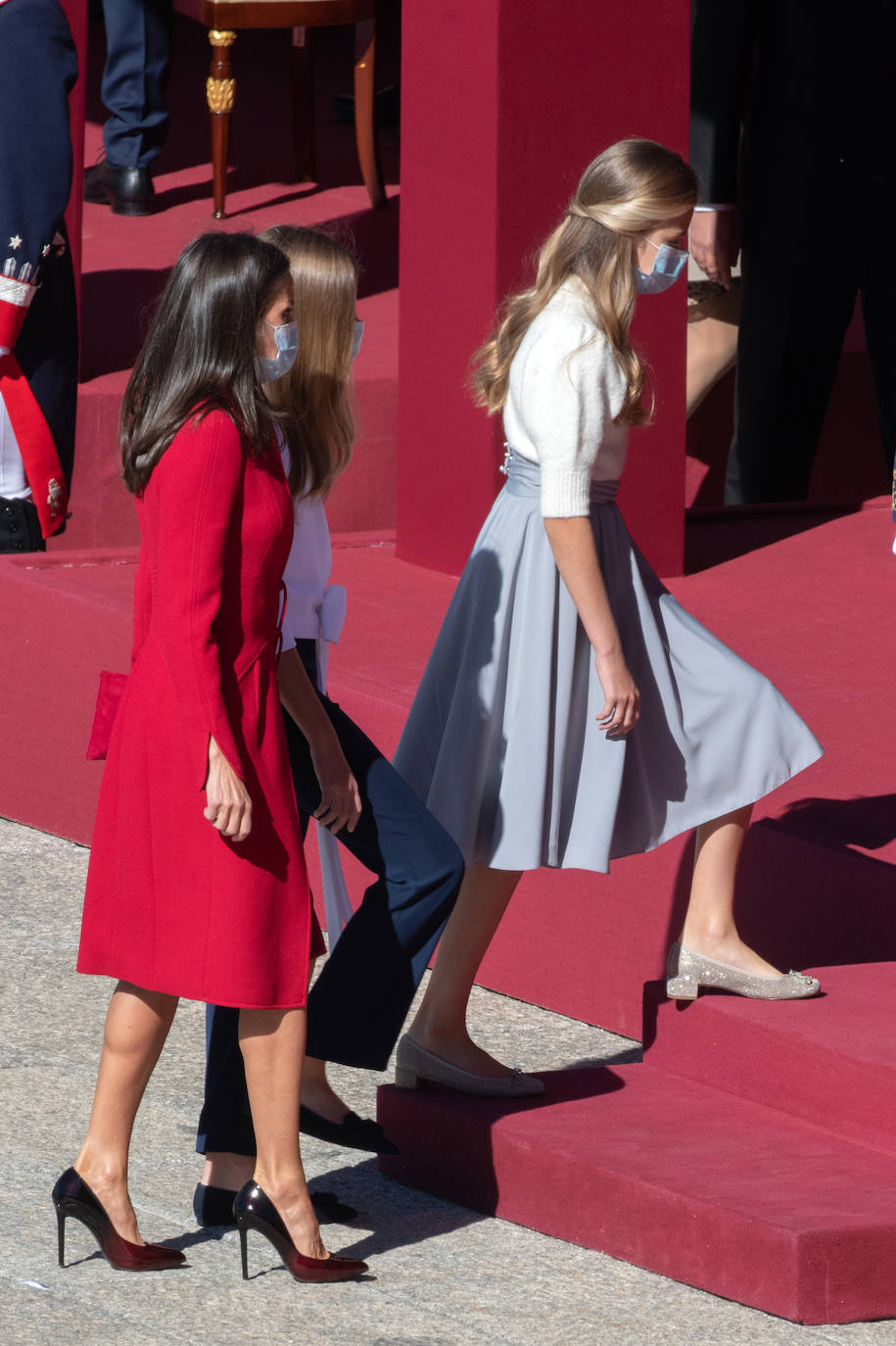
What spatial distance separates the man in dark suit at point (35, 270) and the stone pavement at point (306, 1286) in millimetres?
1459

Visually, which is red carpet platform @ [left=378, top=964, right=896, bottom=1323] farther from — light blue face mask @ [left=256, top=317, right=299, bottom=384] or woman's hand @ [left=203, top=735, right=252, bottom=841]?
light blue face mask @ [left=256, top=317, right=299, bottom=384]

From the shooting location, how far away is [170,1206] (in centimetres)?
359

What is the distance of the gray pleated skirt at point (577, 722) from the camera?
11.8 ft

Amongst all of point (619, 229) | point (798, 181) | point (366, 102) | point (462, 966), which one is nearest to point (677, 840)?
point (462, 966)

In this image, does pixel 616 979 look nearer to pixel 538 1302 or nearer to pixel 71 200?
pixel 538 1302

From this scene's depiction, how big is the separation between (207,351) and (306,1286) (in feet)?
4.15

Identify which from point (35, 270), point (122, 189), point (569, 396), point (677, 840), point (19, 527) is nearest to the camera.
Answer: point (569, 396)

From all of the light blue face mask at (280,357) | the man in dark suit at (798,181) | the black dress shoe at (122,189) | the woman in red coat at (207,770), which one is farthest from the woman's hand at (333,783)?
the black dress shoe at (122,189)

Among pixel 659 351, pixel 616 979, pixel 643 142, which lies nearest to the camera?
pixel 643 142

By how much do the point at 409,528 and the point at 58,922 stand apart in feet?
4.77

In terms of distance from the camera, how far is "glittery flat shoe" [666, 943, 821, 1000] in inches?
147

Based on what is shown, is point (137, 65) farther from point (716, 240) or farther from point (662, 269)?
point (662, 269)

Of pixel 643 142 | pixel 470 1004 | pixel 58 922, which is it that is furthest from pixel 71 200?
pixel 643 142

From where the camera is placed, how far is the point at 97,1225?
10.7 ft
